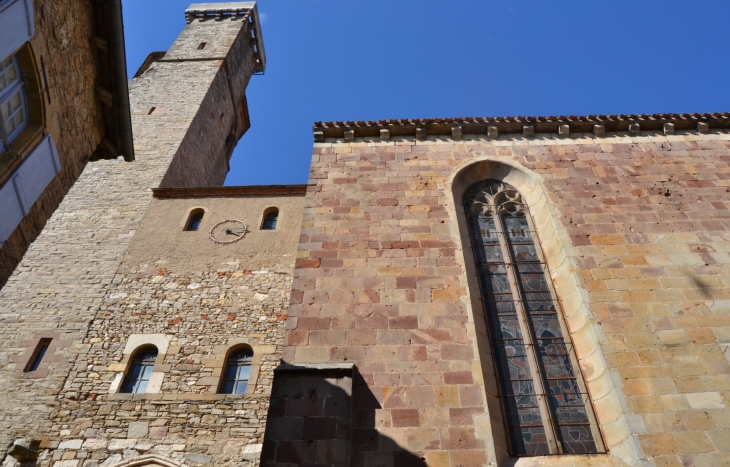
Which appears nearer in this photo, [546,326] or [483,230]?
[546,326]

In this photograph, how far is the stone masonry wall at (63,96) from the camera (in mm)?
5809

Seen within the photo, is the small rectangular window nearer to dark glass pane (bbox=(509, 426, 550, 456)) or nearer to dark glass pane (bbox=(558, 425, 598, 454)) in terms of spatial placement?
dark glass pane (bbox=(509, 426, 550, 456))

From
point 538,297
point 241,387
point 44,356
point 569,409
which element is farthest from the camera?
point 44,356

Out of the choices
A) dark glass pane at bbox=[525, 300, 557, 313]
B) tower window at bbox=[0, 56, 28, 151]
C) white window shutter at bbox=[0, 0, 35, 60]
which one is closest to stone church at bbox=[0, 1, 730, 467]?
dark glass pane at bbox=[525, 300, 557, 313]

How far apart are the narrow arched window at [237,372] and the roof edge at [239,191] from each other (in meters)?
3.83

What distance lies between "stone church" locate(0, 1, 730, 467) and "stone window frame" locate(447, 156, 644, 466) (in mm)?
29

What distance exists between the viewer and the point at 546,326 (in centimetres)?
650

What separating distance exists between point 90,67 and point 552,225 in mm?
6661

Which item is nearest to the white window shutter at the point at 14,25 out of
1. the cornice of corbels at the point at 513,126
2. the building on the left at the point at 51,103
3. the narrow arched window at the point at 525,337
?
the building on the left at the point at 51,103

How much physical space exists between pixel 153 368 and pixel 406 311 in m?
4.29

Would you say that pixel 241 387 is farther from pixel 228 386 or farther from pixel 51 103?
pixel 51 103

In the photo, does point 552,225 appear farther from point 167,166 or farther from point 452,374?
point 167,166

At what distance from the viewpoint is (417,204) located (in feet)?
25.0

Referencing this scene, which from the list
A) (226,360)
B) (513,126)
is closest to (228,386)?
(226,360)
